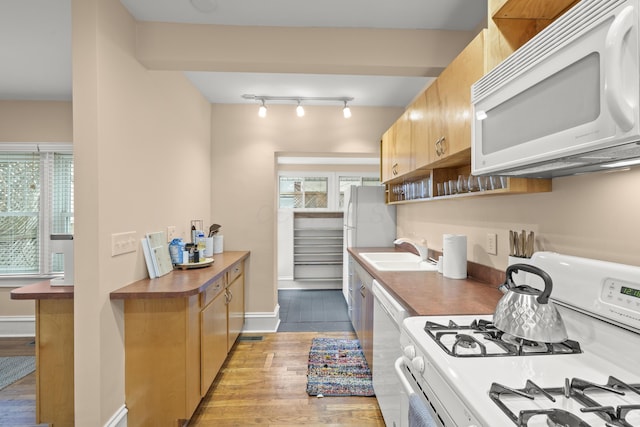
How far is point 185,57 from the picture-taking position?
1986 millimetres

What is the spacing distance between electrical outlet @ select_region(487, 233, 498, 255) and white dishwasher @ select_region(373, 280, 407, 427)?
67 cm

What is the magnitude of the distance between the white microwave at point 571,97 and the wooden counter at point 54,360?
234 cm

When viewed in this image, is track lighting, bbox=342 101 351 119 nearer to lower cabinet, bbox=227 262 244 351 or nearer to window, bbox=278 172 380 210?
lower cabinet, bbox=227 262 244 351

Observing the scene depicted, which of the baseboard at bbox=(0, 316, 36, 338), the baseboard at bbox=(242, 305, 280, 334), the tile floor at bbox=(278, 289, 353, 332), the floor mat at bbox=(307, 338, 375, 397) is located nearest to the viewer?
the floor mat at bbox=(307, 338, 375, 397)

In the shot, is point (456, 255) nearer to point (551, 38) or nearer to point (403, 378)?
point (403, 378)

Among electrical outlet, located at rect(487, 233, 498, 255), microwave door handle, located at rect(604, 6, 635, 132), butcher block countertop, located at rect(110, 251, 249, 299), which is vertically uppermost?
microwave door handle, located at rect(604, 6, 635, 132)

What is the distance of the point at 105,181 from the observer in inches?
65.9

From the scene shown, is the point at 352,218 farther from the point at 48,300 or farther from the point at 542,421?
the point at 542,421

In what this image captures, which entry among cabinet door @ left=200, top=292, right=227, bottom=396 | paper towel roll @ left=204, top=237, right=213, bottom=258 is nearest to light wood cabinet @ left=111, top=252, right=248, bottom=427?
cabinet door @ left=200, top=292, right=227, bottom=396

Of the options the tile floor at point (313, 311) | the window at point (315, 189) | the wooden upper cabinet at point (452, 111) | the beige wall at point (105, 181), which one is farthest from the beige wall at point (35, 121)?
the wooden upper cabinet at point (452, 111)

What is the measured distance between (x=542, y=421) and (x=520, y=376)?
196 millimetres

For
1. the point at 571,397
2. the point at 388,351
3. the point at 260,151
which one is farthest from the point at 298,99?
the point at 571,397

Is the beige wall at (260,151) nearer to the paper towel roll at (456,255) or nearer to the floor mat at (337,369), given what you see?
the floor mat at (337,369)

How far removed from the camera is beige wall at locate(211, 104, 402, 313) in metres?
3.41
